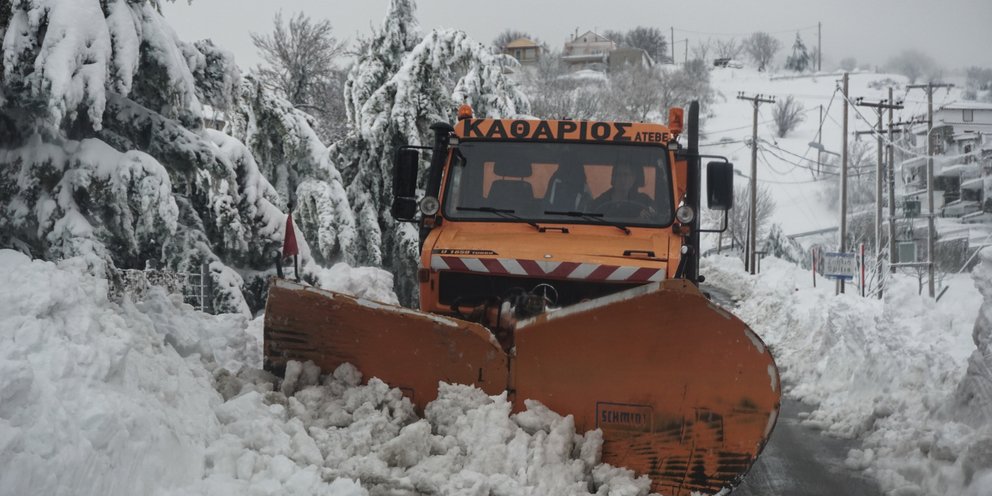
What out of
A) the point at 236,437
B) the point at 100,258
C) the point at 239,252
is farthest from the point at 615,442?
the point at 239,252

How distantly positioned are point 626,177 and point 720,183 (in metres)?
0.64

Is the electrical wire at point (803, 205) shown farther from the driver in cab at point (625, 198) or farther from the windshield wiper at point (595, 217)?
the windshield wiper at point (595, 217)

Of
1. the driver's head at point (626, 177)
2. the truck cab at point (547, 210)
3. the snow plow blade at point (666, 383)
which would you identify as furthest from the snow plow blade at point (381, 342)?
the driver's head at point (626, 177)

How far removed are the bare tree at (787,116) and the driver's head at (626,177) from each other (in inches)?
3452

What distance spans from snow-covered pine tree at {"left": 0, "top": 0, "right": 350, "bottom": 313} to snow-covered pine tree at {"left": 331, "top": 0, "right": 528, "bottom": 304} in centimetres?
550

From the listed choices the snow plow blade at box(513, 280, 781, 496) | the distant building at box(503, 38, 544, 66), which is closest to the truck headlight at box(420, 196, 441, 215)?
the snow plow blade at box(513, 280, 781, 496)

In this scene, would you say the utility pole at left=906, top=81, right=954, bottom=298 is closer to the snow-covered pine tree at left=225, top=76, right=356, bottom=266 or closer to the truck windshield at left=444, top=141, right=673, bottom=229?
the snow-covered pine tree at left=225, top=76, right=356, bottom=266

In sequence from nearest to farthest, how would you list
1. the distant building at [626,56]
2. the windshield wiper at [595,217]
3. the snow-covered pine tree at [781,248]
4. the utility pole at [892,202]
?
1. the windshield wiper at [595,217]
2. the utility pole at [892,202]
3. the snow-covered pine tree at [781,248]
4. the distant building at [626,56]

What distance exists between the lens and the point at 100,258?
6215 mm

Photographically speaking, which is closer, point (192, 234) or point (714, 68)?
point (192, 234)

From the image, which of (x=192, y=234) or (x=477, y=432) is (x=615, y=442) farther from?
(x=192, y=234)

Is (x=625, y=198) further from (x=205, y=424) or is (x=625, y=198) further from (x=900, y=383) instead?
(x=205, y=424)

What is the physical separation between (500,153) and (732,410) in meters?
2.89

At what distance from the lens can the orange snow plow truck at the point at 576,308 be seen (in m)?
4.32
